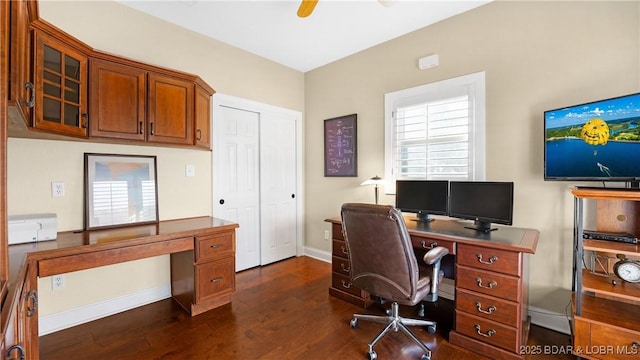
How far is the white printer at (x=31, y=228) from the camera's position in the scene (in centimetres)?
185

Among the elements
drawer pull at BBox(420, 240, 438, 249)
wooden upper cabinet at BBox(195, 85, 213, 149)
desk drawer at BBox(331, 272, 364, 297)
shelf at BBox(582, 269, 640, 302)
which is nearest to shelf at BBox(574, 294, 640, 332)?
shelf at BBox(582, 269, 640, 302)

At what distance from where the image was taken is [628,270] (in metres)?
1.80

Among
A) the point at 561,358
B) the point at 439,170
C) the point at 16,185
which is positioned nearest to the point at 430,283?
the point at 561,358

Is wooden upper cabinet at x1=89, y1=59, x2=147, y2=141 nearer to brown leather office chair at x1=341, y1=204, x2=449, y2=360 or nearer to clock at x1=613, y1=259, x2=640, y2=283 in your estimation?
brown leather office chair at x1=341, y1=204, x2=449, y2=360

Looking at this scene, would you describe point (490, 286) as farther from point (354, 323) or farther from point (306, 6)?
point (306, 6)

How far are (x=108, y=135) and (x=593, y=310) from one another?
3.72 meters

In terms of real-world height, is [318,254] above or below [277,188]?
below

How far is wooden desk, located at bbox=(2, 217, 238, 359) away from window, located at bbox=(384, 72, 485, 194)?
2005 millimetres

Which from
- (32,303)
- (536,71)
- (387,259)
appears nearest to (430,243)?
(387,259)

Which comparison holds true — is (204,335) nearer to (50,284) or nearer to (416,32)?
(50,284)

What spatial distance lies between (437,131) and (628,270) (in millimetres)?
1736

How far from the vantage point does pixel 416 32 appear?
10.0 feet

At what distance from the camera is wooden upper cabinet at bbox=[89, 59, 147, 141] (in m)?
2.16

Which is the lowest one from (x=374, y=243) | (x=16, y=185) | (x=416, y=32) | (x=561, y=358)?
(x=561, y=358)
